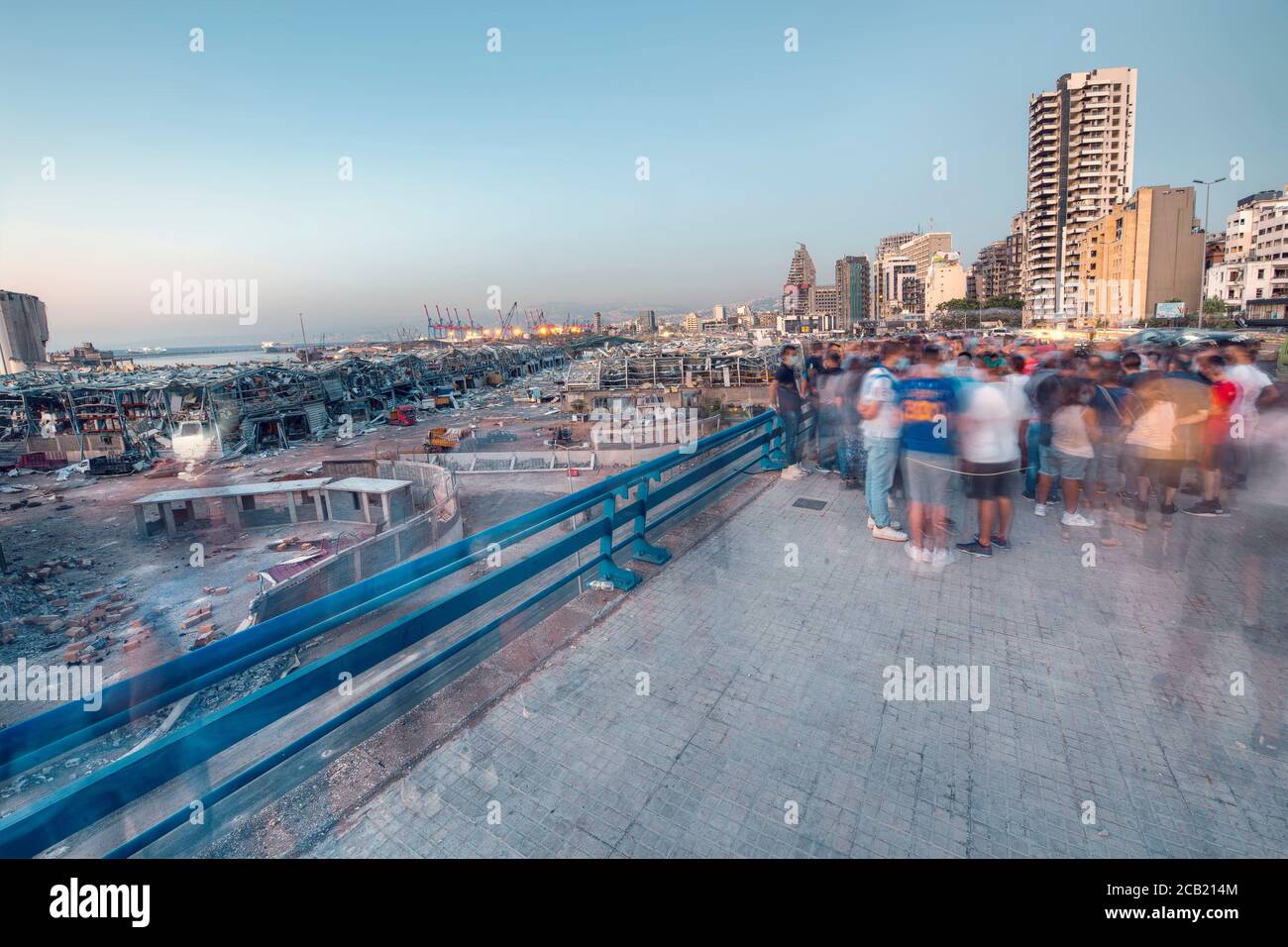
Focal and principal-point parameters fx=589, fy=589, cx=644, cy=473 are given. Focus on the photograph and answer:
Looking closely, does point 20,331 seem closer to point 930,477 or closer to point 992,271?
point 930,477

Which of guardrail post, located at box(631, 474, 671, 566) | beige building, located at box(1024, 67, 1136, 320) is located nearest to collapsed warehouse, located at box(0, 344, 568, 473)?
guardrail post, located at box(631, 474, 671, 566)

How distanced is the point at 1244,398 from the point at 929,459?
4508 millimetres

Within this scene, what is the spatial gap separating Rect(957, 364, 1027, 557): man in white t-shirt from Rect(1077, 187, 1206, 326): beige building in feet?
262

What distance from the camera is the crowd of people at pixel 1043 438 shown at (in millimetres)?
5027

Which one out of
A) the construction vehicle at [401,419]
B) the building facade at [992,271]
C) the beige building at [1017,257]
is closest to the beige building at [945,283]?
the building facade at [992,271]

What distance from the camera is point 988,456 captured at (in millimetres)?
4988

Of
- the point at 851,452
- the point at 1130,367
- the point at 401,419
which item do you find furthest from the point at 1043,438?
the point at 401,419

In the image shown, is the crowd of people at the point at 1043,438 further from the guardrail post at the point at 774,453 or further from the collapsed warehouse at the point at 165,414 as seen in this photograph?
the collapsed warehouse at the point at 165,414

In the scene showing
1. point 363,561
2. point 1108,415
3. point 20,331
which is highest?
point 20,331

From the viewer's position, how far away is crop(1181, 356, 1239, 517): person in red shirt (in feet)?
19.1

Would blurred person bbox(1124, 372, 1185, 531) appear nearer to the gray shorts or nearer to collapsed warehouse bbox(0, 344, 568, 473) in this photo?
the gray shorts

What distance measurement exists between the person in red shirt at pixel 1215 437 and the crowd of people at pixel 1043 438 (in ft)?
0.05
